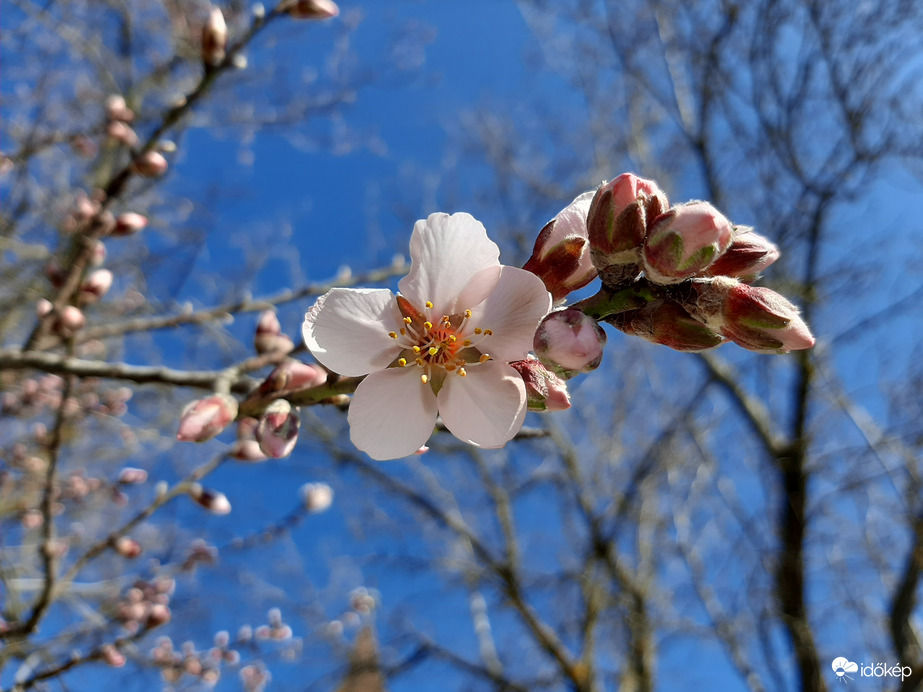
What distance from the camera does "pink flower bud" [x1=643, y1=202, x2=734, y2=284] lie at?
71cm

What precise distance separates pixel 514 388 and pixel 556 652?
15.7 ft

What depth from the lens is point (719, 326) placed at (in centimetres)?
76

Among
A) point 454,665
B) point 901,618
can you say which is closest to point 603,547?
point 454,665

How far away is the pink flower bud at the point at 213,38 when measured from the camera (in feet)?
5.00

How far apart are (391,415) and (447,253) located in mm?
262

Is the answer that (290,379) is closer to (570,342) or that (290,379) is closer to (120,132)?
(570,342)

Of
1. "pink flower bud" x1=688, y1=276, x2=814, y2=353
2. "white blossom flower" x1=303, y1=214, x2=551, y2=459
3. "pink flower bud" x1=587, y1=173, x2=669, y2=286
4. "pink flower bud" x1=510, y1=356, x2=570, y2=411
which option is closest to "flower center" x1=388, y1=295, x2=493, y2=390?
"white blossom flower" x1=303, y1=214, x2=551, y2=459

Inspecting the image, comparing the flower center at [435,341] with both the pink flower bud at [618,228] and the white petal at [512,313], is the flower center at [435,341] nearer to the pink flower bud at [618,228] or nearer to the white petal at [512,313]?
the white petal at [512,313]

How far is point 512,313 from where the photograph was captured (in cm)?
87

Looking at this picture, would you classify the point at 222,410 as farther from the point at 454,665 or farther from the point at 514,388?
the point at 454,665

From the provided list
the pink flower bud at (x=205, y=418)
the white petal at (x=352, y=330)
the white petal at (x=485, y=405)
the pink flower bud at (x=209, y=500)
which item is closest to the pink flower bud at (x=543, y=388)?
the white petal at (x=485, y=405)

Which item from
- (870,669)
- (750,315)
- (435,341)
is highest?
(750,315)

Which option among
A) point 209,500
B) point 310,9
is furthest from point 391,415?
point 310,9

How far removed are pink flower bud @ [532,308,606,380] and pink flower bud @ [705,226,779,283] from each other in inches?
8.4
